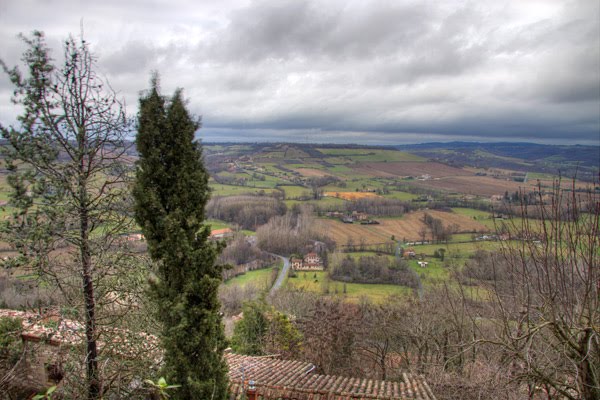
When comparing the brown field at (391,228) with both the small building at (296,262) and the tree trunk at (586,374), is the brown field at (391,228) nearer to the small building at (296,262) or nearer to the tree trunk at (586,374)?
the small building at (296,262)

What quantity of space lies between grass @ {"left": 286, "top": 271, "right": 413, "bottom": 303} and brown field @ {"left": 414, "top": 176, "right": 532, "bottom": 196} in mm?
48835

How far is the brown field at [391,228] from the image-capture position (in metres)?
54.8

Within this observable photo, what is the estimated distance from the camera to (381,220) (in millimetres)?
65062

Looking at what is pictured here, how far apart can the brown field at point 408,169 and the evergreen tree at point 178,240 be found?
106 meters

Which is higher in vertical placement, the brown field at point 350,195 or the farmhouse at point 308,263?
the brown field at point 350,195

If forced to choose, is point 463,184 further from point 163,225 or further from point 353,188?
point 163,225

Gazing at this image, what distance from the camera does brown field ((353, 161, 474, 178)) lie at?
372 feet

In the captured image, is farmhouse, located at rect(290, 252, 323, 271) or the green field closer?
farmhouse, located at rect(290, 252, 323, 271)

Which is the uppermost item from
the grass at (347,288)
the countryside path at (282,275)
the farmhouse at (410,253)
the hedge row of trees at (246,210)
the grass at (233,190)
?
the grass at (233,190)

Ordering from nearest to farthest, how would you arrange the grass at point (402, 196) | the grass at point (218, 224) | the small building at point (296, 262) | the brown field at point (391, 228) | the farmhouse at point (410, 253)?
the farmhouse at point (410, 253) → the small building at point (296, 262) → the brown field at point (391, 228) → the grass at point (218, 224) → the grass at point (402, 196)

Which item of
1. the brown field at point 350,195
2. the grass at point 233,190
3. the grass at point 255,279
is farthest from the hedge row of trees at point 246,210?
the grass at point 255,279

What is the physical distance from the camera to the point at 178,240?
7.01 metres

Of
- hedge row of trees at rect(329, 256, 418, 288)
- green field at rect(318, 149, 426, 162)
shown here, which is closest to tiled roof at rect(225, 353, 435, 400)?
hedge row of trees at rect(329, 256, 418, 288)

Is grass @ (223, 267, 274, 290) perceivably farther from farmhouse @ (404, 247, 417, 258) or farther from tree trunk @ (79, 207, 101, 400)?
tree trunk @ (79, 207, 101, 400)
